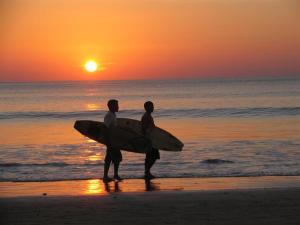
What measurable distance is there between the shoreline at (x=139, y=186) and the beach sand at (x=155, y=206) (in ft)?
0.07

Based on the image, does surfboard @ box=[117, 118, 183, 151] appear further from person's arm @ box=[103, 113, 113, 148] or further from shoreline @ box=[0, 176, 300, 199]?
person's arm @ box=[103, 113, 113, 148]

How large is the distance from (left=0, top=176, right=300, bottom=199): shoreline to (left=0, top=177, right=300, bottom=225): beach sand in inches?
0.8

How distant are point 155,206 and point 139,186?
2.70 meters

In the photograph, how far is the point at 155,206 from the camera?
807cm

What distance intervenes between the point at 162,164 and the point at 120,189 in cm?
456

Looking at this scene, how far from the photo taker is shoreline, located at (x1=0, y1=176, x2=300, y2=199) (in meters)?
10.1

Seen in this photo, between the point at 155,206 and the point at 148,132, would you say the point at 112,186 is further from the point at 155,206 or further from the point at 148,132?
the point at 155,206

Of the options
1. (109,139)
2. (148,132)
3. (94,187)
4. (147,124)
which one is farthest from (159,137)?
(94,187)

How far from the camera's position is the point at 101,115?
140ft

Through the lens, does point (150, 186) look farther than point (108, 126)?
No

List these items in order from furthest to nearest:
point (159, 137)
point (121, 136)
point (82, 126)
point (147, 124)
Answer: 1. point (82, 126)
2. point (159, 137)
3. point (121, 136)
4. point (147, 124)

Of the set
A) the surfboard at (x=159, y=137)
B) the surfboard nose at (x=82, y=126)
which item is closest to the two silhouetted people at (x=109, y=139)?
the surfboard at (x=159, y=137)

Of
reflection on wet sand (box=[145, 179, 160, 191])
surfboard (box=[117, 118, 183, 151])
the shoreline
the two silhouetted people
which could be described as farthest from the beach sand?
surfboard (box=[117, 118, 183, 151])

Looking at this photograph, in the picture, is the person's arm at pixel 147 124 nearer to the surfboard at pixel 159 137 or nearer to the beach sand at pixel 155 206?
the surfboard at pixel 159 137
